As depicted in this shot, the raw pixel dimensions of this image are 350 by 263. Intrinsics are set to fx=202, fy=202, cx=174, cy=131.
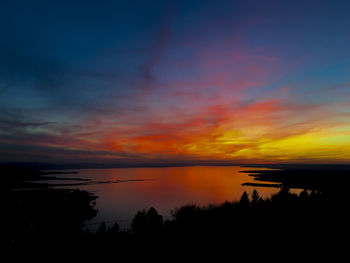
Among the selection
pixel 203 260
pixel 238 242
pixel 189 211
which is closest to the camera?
pixel 203 260

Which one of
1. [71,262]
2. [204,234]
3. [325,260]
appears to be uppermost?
[325,260]

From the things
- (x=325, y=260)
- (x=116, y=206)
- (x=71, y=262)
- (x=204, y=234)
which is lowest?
(x=116, y=206)

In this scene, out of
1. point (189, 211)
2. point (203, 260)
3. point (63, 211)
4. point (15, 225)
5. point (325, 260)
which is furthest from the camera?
point (63, 211)

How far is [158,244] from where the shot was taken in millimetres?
17734

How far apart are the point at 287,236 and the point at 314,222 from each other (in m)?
5.43

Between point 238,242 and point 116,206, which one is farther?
point 116,206

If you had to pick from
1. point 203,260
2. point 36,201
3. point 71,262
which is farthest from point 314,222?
point 36,201

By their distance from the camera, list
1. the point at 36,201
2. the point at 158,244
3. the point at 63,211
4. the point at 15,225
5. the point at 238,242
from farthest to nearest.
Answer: the point at 36,201
the point at 63,211
the point at 15,225
the point at 158,244
the point at 238,242

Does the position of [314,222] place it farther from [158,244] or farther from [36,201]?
[36,201]

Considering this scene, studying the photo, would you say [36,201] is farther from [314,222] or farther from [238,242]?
[314,222]

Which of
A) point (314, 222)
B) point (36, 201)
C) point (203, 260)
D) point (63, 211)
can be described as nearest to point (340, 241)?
point (314, 222)

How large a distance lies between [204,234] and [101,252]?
9.37 meters

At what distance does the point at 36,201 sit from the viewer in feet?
197

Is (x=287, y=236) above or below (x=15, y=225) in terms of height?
above
